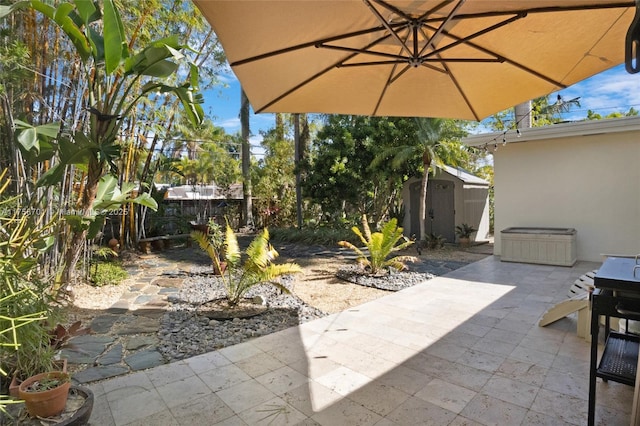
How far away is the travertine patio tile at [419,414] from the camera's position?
228cm

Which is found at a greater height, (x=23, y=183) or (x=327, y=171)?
(x=327, y=171)

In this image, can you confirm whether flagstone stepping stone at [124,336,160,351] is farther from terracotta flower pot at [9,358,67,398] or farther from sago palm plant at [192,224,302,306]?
sago palm plant at [192,224,302,306]

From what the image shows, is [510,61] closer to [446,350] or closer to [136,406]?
Answer: [446,350]

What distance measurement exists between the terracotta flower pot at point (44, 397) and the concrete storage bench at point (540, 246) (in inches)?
313

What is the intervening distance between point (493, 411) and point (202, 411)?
6.56 ft

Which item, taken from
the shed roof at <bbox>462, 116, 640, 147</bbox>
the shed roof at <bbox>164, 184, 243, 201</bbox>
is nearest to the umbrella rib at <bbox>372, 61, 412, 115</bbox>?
the shed roof at <bbox>462, 116, 640, 147</bbox>

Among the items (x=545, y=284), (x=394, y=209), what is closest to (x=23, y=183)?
(x=545, y=284)

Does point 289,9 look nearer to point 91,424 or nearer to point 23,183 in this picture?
point 91,424

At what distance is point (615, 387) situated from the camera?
8.52 feet

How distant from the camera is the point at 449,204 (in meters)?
10.8

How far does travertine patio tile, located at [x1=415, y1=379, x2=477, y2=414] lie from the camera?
2453 millimetres

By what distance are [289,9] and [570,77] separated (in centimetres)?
239

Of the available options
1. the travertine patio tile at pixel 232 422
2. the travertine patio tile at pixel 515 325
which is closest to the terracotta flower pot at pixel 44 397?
the travertine patio tile at pixel 232 422

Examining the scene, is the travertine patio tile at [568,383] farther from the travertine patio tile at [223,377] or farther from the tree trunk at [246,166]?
the tree trunk at [246,166]
